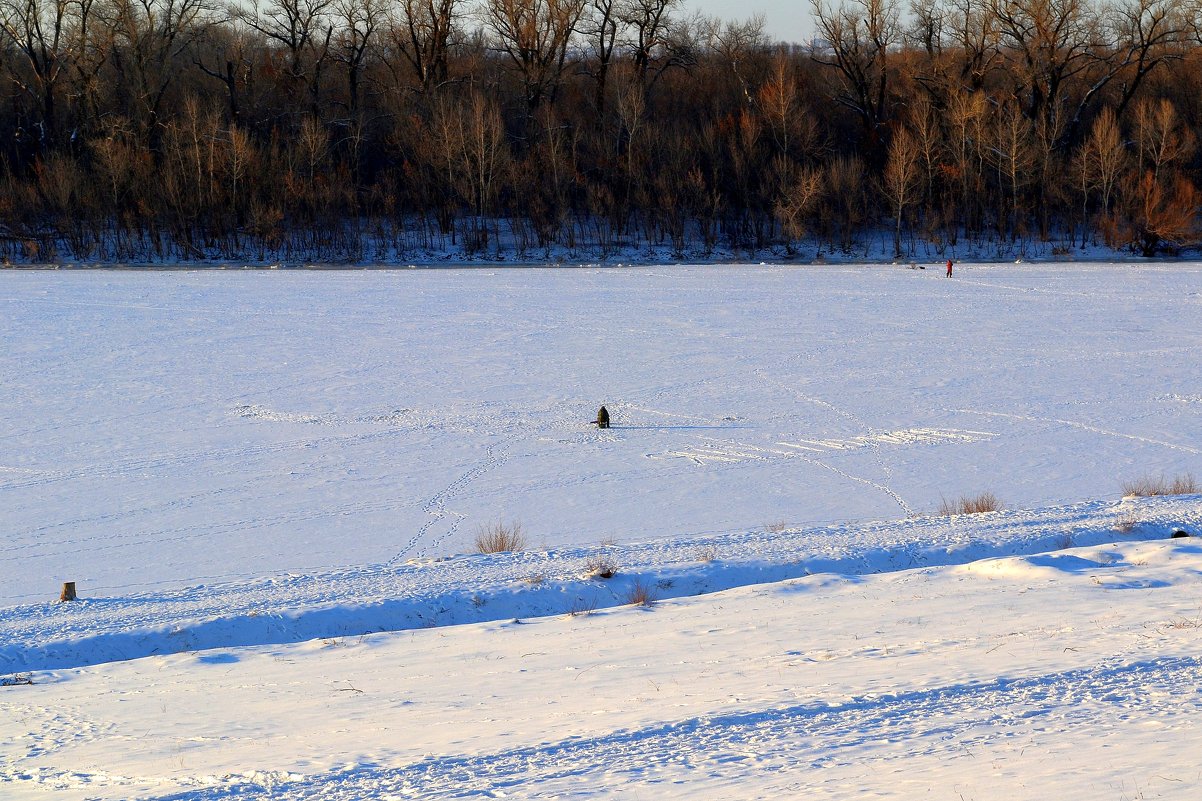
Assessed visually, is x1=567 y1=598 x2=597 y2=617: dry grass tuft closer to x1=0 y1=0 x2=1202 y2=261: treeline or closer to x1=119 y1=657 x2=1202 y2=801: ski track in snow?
x1=119 y1=657 x2=1202 y2=801: ski track in snow

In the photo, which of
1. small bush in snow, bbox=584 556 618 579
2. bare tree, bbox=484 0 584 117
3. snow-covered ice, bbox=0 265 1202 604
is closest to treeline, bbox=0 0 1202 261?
bare tree, bbox=484 0 584 117

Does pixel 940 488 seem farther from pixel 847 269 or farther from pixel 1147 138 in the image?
pixel 1147 138

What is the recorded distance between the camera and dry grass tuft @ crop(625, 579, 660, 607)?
25.2 ft

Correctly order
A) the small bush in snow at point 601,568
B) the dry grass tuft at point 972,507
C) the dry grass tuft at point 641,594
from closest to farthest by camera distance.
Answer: the dry grass tuft at point 641,594
the small bush in snow at point 601,568
the dry grass tuft at point 972,507

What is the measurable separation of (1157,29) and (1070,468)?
5470 cm

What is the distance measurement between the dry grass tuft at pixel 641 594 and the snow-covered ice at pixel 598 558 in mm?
71

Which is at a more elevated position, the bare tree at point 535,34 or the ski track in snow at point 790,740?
the bare tree at point 535,34

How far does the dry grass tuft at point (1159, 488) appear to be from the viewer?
38.5ft

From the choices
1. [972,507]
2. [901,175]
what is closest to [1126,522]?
[972,507]

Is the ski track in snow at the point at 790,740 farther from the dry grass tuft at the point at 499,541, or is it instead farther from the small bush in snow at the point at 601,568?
the dry grass tuft at the point at 499,541

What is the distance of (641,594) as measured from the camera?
7785mm

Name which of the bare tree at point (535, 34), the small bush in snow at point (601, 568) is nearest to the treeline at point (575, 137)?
the bare tree at point (535, 34)

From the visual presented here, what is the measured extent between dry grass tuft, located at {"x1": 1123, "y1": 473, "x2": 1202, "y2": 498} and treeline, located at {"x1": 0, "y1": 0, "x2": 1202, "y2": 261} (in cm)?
4183

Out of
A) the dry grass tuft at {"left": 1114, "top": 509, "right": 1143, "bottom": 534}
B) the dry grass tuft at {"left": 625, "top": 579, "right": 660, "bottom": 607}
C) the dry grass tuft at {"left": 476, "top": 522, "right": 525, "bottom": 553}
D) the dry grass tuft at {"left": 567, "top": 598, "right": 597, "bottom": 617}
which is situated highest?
the dry grass tuft at {"left": 1114, "top": 509, "right": 1143, "bottom": 534}
